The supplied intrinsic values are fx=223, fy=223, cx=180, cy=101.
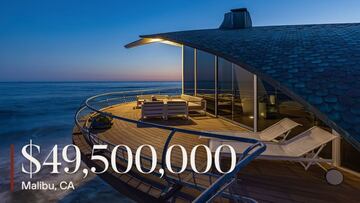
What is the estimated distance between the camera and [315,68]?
14.0 feet

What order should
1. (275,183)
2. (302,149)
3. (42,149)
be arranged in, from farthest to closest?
(42,149), (302,149), (275,183)

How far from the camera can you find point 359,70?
385 centimetres

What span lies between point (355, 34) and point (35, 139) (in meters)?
23.0

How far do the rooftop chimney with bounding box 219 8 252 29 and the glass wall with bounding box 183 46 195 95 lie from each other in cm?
232

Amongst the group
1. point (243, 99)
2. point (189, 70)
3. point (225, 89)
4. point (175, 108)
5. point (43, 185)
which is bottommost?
point (43, 185)

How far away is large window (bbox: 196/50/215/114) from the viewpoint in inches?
410

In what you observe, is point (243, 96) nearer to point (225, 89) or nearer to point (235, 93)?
point (235, 93)

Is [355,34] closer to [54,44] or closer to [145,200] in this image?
[145,200]

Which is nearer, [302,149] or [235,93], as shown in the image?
[302,149]

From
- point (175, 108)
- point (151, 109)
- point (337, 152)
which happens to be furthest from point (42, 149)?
point (337, 152)

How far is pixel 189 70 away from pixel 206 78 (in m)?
2.21

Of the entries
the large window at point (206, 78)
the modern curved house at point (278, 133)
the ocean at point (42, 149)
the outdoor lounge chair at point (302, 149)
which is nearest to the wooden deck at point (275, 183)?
the modern curved house at point (278, 133)

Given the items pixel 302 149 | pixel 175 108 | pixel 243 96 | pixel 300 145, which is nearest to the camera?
pixel 302 149

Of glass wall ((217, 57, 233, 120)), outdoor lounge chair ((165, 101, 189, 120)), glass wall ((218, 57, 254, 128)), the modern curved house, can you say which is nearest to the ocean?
outdoor lounge chair ((165, 101, 189, 120))
